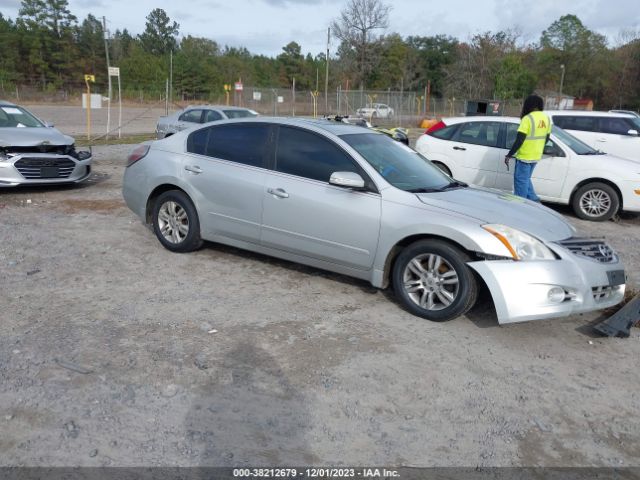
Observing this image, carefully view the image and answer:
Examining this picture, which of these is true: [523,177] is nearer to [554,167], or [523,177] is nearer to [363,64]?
[554,167]

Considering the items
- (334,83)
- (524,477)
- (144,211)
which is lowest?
(524,477)

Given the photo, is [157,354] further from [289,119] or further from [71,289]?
[289,119]

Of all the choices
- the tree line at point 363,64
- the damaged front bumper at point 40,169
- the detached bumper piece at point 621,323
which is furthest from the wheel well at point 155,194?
the tree line at point 363,64

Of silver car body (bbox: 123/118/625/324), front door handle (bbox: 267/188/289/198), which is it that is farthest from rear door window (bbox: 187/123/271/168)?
front door handle (bbox: 267/188/289/198)

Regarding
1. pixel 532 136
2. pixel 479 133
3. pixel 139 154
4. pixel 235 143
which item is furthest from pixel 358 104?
pixel 235 143

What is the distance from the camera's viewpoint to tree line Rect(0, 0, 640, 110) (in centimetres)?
6400

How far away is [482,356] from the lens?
4141mm

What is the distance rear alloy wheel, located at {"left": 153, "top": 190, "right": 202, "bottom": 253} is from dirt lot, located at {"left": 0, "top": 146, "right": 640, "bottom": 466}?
0.41 meters

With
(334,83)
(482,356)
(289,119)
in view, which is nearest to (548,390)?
(482,356)

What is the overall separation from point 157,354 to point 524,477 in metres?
2.47

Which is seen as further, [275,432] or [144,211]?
[144,211]

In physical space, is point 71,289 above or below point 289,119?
below

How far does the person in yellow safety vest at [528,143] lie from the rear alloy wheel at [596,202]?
4.83 ft

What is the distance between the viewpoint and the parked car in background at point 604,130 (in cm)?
1196
